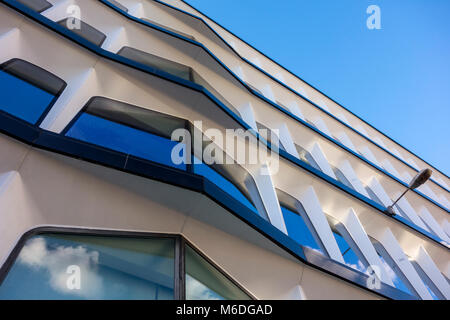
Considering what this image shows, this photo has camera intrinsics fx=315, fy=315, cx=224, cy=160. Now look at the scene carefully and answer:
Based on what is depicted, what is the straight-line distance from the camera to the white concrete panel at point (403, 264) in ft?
33.1

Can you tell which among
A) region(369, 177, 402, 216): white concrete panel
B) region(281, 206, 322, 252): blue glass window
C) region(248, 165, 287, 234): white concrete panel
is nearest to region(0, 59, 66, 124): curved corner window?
region(248, 165, 287, 234): white concrete panel

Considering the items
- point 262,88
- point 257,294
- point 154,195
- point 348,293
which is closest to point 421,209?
point 262,88

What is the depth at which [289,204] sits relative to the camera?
34.2 feet

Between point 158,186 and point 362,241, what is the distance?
26.2 ft

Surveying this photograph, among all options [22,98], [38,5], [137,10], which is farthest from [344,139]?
[22,98]

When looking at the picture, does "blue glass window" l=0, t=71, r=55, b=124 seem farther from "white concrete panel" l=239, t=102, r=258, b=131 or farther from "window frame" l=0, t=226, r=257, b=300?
"white concrete panel" l=239, t=102, r=258, b=131

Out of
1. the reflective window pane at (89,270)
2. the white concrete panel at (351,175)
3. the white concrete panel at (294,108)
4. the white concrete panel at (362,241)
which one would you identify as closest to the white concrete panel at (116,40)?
the reflective window pane at (89,270)

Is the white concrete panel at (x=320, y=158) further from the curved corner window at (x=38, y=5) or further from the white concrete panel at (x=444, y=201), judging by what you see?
the white concrete panel at (x=444, y=201)

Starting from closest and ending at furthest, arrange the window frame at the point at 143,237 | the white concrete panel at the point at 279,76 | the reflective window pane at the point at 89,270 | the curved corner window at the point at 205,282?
1. the reflective window pane at the point at 89,270
2. the window frame at the point at 143,237
3. the curved corner window at the point at 205,282
4. the white concrete panel at the point at 279,76

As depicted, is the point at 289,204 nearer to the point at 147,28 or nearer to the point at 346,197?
the point at 346,197

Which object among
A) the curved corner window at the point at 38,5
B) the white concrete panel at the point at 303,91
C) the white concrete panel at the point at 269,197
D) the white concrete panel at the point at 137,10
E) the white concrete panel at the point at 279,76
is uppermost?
the white concrete panel at the point at 279,76

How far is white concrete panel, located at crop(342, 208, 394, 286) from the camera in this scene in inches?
383

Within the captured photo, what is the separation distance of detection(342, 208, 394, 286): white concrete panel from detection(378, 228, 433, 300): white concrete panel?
3.41 feet
